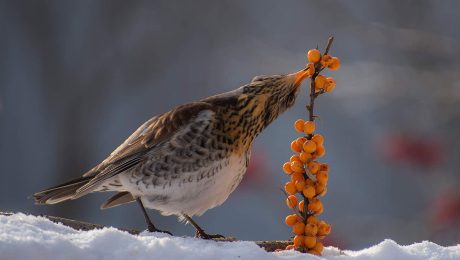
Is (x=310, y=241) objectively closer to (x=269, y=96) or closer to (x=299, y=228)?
(x=299, y=228)

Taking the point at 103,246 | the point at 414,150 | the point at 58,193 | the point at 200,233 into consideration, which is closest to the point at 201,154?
the point at 200,233

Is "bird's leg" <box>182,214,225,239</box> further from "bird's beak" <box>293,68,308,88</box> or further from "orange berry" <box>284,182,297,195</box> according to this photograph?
"orange berry" <box>284,182,297,195</box>

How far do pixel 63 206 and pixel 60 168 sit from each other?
0.87 feet

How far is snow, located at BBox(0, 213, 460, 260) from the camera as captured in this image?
1.30 m

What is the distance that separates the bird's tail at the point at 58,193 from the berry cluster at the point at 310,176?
106cm

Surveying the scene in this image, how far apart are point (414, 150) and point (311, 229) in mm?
2761

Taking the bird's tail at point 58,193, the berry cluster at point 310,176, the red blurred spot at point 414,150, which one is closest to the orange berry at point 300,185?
the berry cluster at point 310,176

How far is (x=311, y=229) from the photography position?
1.61 m

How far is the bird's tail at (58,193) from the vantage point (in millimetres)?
2500

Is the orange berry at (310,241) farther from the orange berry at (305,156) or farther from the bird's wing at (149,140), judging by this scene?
the bird's wing at (149,140)

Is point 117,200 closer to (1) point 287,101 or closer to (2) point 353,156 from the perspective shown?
(1) point 287,101

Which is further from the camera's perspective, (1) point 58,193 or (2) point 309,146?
(1) point 58,193

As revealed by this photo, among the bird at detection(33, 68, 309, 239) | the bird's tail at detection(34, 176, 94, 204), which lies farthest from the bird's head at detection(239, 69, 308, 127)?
the bird's tail at detection(34, 176, 94, 204)

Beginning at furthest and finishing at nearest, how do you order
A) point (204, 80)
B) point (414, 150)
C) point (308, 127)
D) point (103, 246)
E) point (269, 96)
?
point (204, 80), point (414, 150), point (269, 96), point (308, 127), point (103, 246)
